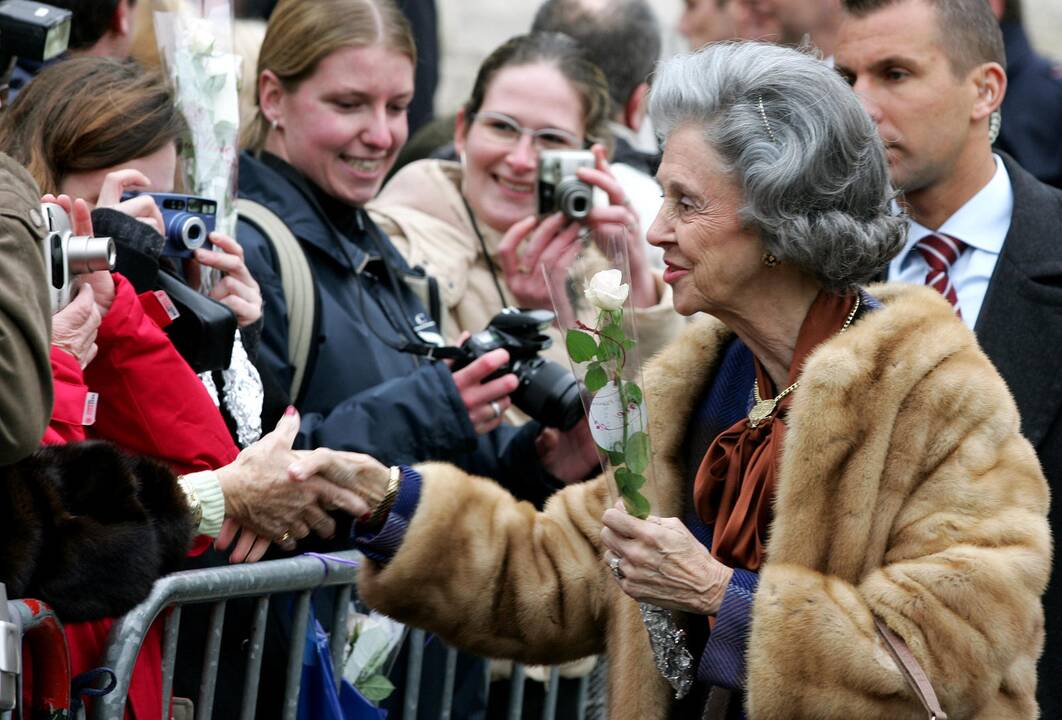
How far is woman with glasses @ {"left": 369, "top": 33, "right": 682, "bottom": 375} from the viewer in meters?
4.80

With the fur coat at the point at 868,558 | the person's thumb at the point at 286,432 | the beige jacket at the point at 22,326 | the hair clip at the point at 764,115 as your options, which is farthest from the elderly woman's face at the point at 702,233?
the beige jacket at the point at 22,326

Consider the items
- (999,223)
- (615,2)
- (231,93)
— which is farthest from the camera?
(615,2)

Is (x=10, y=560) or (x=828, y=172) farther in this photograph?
(x=828, y=172)

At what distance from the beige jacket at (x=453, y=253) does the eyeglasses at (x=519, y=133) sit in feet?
0.70

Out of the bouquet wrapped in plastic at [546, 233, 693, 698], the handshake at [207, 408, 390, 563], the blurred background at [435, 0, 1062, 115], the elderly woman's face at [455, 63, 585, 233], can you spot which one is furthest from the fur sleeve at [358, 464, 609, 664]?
the blurred background at [435, 0, 1062, 115]

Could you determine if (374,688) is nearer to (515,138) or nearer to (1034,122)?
(515,138)

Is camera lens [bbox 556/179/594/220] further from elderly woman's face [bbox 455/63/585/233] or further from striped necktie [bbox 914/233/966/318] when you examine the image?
striped necktie [bbox 914/233/966/318]

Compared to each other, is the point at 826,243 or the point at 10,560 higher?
the point at 826,243

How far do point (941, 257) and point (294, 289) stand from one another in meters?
1.68

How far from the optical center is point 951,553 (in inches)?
113

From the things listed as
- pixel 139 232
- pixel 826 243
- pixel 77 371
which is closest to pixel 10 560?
pixel 77 371

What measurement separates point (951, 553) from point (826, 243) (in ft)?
2.11

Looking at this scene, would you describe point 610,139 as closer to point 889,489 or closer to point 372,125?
point 372,125

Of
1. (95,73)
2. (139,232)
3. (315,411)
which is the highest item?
(95,73)
